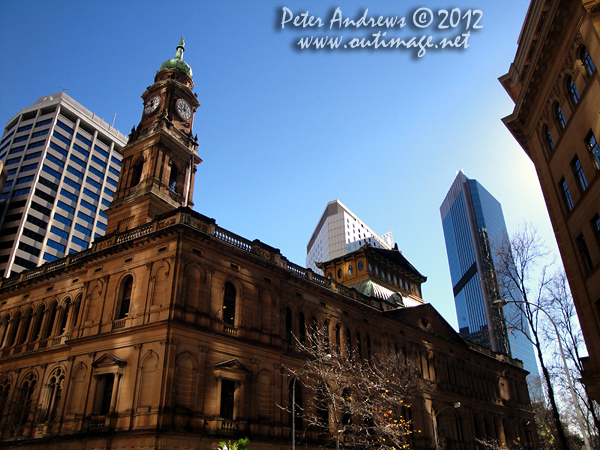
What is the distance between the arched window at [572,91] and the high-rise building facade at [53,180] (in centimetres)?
8640

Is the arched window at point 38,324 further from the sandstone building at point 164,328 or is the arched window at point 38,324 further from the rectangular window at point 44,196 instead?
the rectangular window at point 44,196

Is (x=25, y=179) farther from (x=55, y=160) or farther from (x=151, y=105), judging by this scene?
(x=151, y=105)

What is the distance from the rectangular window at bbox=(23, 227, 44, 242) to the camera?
3410 inches

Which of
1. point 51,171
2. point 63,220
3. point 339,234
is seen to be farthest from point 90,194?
point 339,234

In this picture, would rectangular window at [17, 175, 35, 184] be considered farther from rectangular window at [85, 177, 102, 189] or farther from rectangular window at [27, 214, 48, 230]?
rectangular window at [85, 177, 102, 189]

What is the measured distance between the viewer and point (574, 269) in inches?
996

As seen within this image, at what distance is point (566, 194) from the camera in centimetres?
2628

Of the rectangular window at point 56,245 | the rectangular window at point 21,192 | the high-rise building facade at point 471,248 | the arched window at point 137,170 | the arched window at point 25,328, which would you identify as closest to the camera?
the arched window at point 25,328

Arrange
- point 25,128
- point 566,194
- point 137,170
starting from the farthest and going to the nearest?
point 25,128 → point 137,170 → point 566,194

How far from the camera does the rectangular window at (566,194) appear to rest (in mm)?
25775

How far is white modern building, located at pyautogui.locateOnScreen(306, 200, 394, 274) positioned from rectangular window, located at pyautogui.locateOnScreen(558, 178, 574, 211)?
350 ft

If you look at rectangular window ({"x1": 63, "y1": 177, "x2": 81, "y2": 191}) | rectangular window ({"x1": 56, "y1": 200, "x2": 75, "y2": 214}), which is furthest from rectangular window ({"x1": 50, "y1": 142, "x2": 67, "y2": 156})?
rectangular window ({"x1": 56, "y1": 200, "x2": 75, "y2": 214})

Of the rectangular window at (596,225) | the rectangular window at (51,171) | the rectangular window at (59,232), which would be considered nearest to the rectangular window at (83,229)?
the rectangular window at (59,232)

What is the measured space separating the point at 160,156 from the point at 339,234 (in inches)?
3961
